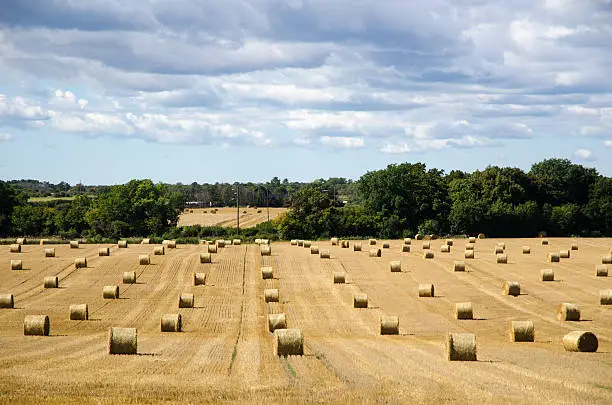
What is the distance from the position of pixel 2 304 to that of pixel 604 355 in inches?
1020

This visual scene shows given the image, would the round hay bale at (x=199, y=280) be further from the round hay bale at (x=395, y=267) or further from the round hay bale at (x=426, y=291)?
the round hay bale at (x=395, y=267)

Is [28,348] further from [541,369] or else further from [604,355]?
[604,355]

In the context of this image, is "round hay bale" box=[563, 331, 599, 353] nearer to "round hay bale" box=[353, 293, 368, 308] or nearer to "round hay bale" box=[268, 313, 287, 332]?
"round hay bale" box=[268, 313, 287, 332]

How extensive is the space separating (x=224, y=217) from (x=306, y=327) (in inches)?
4697

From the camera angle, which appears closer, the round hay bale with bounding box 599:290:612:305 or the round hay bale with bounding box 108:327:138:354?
the round hay bale with bounding box 108:327:138:354

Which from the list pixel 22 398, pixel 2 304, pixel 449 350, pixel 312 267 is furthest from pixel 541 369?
pixel 312 267

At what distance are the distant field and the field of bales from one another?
6649 cm

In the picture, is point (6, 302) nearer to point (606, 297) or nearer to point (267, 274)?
point (267, 274)

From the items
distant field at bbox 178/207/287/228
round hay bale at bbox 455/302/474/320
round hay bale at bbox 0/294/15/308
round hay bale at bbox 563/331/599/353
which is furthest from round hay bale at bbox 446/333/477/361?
distant field at bbox 178/207/287/228

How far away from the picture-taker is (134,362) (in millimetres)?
23203

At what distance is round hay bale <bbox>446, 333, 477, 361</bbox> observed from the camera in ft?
80.0

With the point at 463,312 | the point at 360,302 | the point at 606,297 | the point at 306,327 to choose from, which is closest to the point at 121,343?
the point at 306,327

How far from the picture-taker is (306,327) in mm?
35312

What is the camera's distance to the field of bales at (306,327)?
64.1ft
